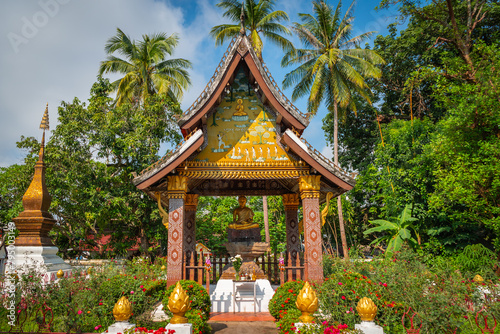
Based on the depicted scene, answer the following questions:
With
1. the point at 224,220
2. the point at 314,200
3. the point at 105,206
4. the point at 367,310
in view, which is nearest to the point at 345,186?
the point at 314,200

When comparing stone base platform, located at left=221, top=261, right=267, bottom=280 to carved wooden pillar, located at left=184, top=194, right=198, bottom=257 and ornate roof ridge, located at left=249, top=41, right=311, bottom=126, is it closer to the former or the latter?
carved wooden pillar, located at left=184, top=194, right=198, bottom=257

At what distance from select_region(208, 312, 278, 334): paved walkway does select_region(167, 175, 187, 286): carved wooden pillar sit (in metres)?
1.67

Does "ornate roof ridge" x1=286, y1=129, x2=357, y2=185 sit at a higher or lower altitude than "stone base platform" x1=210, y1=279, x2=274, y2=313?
higher

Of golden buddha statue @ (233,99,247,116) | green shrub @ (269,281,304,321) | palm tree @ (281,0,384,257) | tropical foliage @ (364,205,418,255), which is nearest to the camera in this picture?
green shrub @ (269,281,304,321)

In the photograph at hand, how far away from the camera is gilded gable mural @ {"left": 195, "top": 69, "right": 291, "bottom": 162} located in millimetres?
10578

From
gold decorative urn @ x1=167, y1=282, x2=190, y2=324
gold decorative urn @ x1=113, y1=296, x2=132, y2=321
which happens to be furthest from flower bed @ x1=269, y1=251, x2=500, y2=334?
gold decorative urn @ x1=113, y1=296, x2=132, y2=321

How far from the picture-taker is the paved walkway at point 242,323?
7.80 m

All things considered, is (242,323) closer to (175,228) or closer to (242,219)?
(175,228)

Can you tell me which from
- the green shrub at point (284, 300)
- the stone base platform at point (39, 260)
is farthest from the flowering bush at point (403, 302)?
the stone base platform at point (39, 260)

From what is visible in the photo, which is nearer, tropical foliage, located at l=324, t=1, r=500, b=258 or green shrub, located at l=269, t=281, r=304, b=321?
green shrub, located at l=269, t=281, r=304, b=321

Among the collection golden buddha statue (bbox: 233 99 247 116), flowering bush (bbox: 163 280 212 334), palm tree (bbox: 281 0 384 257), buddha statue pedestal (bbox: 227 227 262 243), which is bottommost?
flowering bush (bbox: 163 280 212 334)

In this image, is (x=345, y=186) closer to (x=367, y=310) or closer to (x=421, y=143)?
(x=367, y=310)

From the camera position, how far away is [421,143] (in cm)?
1966

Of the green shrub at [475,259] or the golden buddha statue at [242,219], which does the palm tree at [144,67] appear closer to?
the golden buddha statue at [242,219]
